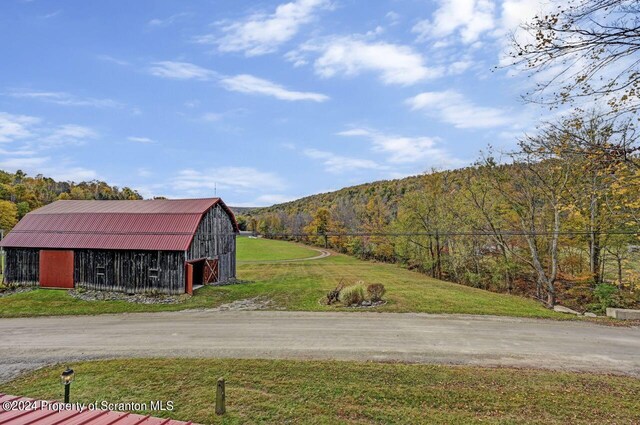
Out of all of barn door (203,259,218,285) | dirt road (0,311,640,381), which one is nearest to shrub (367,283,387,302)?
dirt road (0,311,640,381)

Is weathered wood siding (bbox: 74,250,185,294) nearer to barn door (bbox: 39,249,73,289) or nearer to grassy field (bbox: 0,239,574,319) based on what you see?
barn door (bbox: 39,249,73,289)

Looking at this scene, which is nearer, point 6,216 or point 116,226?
point 116,226

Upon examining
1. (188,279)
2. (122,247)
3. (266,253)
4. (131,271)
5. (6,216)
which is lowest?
(266,253)

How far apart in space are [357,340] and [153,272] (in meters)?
15.1

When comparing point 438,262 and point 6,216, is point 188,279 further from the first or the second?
point 6,216

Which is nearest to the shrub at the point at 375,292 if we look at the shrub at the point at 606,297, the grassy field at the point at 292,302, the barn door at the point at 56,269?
the grassy field at the point at 292,302

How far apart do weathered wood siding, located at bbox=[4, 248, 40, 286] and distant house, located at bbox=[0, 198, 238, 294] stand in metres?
0.06

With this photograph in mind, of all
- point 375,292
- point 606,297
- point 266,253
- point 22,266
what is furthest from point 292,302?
point 266,253

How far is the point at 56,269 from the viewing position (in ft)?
79.3

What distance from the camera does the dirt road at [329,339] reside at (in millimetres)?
11453

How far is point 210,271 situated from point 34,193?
275 feet

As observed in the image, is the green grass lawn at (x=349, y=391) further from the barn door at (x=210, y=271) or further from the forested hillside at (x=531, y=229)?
the barn door at (x=210, y=271)

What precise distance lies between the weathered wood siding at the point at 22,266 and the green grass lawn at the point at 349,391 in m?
18.3

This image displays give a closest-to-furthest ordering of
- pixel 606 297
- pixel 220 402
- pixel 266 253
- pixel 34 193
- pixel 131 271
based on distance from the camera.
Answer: pixel 220 402 → pixel 606 297 → pixel 131 271 → pixel 266 253 → pixel 34 193
